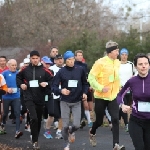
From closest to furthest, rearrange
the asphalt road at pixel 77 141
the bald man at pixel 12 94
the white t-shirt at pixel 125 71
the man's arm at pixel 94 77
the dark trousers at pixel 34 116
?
the man's arm at pixel 94 77 < the dark trousers at pixel 34 116 < the asphalt road at pixel 77 141 < the bald man at pixel 12 94 < the white t-shirt at pixel 125 71

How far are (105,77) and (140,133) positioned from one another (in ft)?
8.18

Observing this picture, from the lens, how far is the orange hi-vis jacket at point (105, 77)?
8.61m

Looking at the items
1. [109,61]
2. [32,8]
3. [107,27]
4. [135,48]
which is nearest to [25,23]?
[32,8]

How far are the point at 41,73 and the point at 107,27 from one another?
111 ft

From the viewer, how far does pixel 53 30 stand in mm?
39719

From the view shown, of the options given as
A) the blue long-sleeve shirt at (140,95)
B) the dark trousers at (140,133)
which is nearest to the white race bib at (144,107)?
the blue long-sleeve shirt at (140,95)

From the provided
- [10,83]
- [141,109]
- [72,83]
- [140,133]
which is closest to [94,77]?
[72,83]

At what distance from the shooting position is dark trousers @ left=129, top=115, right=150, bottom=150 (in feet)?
20.6

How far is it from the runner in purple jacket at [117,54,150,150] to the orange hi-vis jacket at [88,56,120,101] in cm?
218

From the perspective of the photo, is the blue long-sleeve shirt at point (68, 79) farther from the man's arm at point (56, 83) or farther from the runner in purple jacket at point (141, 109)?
the runner in purple jacket at point (141, 109)

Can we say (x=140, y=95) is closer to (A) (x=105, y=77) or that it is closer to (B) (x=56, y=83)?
(A) (x=105, y=77)

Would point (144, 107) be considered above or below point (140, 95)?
below

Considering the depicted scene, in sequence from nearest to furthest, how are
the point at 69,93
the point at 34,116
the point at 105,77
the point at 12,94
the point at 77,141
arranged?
the point at 105,77 → the point at 69,93 → the point at 34,116 → the point at 77,141 → the point at 12,94

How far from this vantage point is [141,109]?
6.30 m
